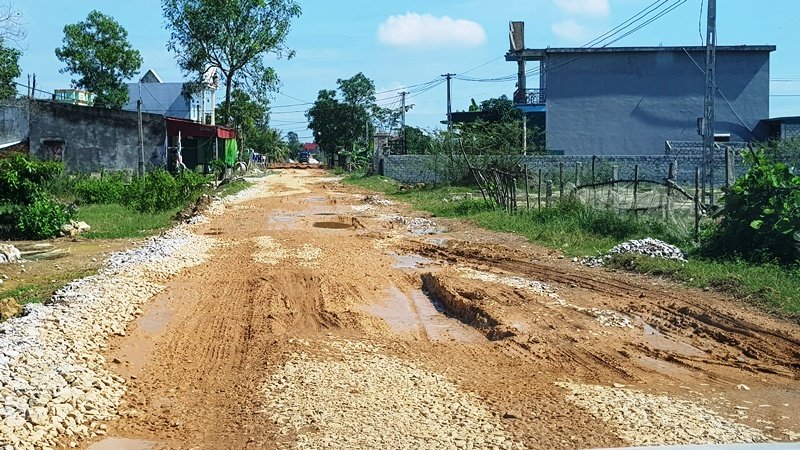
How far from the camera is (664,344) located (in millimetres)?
8555

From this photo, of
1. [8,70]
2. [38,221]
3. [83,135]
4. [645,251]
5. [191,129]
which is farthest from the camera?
[191,129]

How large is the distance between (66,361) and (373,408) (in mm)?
2914

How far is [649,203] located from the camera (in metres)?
16.5

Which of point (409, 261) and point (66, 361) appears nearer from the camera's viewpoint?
point (66, 361)

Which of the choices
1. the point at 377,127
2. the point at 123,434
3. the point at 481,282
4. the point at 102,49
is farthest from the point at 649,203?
the point at 377,127

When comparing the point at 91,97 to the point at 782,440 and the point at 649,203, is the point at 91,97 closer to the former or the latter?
the point at 649,203

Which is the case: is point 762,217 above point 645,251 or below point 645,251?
above

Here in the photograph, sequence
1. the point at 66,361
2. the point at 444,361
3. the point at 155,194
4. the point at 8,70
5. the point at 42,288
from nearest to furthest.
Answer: the point at 66,361 → the point at 444,361 → the point at 42,288 → the point at 155,194 → the point at 8,70

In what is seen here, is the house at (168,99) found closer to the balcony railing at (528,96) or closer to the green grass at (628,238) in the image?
the balcony railing at (528,96)

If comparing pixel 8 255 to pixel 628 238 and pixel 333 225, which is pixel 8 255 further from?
pixel 628 238

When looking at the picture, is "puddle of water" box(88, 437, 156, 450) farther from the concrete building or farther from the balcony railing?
the balcony railing

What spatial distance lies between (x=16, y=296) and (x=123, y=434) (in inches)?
235

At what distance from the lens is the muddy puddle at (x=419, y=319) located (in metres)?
9.02

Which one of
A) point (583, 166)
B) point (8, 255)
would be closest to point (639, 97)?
point (583, 166)
